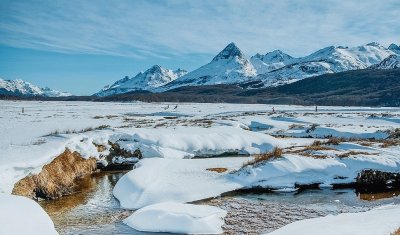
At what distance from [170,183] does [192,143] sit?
11872 mm

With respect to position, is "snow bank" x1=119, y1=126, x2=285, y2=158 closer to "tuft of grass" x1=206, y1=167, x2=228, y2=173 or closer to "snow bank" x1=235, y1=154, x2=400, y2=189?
"tuft of grass" x1=206, y1=167, x2=228, y2=173

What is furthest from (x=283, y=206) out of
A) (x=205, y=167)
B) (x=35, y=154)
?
(x=35, y=154)

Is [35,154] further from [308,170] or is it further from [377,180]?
[377,180]

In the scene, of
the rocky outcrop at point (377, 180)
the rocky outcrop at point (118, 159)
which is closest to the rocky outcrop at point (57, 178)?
the rocky outcrop at point (118, 159)

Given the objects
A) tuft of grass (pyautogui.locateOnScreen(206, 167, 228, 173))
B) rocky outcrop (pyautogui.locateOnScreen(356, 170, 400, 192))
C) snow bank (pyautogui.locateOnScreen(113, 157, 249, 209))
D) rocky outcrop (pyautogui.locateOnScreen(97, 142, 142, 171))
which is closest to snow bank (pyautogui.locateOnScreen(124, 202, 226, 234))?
snow bank (pyautogui.locateOnScreen(113, 157, 249, 209))

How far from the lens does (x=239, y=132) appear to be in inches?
1512

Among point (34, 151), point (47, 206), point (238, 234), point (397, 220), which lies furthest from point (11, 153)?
point (397, 220)

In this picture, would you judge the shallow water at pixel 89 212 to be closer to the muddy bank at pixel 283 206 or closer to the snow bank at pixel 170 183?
the snow bank at pixel 170 183

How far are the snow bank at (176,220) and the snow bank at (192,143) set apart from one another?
47.7 feet

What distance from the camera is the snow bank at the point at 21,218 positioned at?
37.4 feet

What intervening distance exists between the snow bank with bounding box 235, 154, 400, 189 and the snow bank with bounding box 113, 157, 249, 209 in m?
1.46

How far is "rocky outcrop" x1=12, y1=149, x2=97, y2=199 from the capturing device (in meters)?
20.4

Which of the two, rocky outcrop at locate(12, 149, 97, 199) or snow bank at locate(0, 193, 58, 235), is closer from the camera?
snow bank at locate(0, 193, 58, 235)

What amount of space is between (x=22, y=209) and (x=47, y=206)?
644 cm
